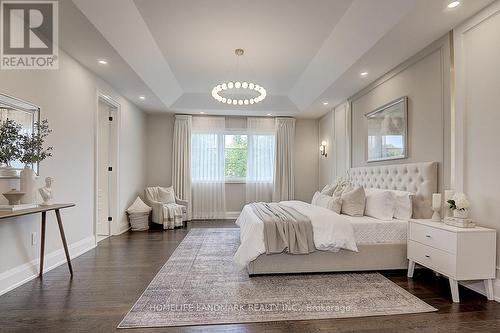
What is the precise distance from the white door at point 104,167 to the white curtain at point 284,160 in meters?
3.85

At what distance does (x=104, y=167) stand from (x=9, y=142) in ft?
8.82

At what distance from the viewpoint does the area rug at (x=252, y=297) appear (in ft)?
7.16

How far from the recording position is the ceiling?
2.78 metres

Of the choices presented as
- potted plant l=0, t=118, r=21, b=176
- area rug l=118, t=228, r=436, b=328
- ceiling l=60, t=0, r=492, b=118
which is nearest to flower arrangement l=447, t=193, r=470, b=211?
area rug l=118, t=228, r=436, b=328

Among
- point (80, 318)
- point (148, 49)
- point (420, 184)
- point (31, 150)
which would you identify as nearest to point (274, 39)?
point (148, 49)

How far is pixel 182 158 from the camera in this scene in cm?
679

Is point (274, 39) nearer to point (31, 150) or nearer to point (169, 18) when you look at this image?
point (169, 18)

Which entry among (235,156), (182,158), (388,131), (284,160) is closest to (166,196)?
(182,158)

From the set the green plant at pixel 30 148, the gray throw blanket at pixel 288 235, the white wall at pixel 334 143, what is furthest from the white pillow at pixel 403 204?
the green plant at pixel 30 148

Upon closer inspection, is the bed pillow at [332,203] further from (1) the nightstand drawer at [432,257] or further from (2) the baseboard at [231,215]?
(2) the baseboard at [231,215]

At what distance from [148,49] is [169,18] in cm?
80

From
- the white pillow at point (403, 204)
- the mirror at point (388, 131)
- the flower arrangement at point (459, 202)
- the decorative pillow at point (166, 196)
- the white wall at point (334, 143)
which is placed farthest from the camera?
the decorative pillow at point (166, 196)

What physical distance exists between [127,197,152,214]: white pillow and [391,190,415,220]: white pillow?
4.70 metres

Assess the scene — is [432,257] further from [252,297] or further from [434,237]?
[252,297]
